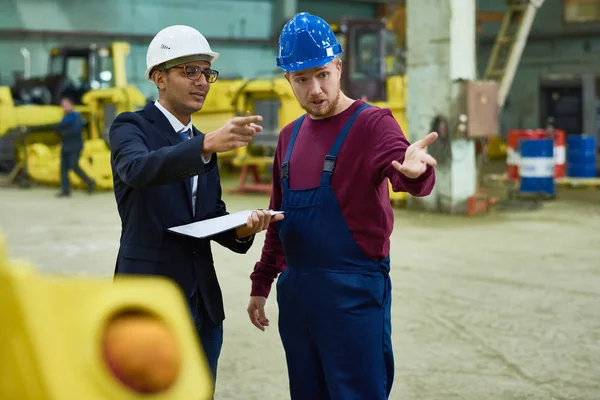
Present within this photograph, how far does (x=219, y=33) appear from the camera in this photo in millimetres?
23672

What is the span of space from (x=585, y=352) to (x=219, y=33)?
2097 cm

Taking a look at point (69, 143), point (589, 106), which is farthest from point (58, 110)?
point (589, 106)

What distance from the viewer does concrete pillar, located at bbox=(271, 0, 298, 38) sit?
24.1m

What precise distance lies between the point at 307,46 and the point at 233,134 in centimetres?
51

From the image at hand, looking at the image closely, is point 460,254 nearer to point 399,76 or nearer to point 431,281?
point 431,281

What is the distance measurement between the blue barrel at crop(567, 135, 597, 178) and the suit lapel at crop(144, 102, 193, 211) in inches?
499

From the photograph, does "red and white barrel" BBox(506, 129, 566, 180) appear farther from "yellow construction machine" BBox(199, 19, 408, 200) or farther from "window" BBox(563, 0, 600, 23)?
"window" BBox(563, 0, 600, 23)

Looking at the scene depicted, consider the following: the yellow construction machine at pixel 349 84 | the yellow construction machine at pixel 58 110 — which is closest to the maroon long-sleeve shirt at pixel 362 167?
the yellow construction machine at pixel 349 84

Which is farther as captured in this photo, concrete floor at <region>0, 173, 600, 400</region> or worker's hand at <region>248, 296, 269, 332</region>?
concrete floor at <region>0, 173, 600, 400</region>

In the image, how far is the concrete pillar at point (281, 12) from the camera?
24.1 m

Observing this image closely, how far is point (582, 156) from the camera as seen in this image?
13656 millimetres

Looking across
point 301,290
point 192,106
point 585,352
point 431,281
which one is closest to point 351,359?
point 301,290

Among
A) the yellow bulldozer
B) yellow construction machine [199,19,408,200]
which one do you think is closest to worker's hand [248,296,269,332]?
the yellow bulldozer

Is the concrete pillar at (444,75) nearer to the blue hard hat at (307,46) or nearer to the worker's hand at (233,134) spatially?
the blue hard hat at (307,46)
